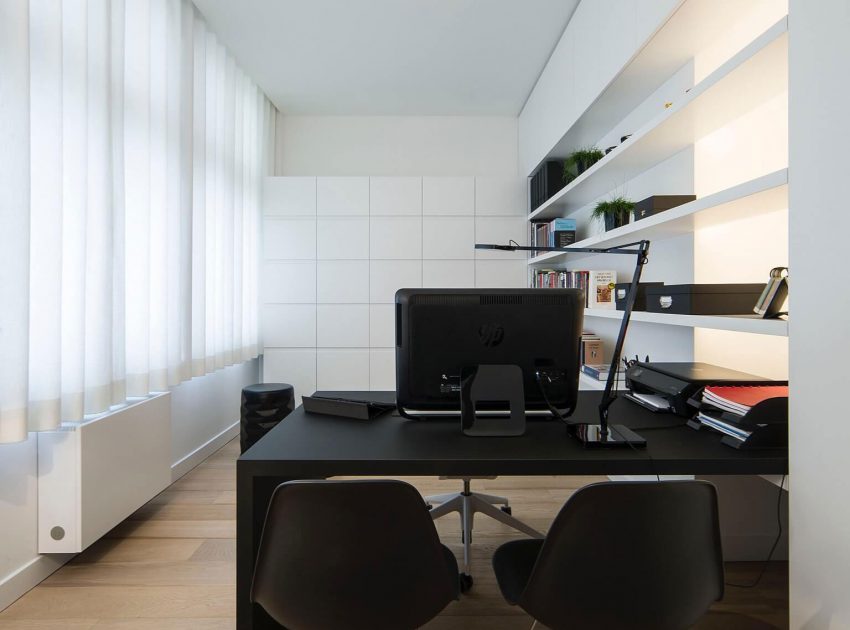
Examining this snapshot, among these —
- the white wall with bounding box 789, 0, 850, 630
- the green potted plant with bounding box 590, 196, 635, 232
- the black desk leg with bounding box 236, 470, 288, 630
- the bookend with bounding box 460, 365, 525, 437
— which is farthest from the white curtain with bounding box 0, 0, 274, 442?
the green potted plant with bounding box 590, 196, 635, 232

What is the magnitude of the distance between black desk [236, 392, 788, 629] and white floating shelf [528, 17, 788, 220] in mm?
1121

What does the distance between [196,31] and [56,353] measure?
2.34 m

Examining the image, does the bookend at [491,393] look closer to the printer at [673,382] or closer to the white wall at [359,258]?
the printer at [673,382]

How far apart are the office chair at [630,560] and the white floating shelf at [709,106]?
4.16 feet

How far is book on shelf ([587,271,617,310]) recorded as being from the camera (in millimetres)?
2994

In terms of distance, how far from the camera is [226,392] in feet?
12.6

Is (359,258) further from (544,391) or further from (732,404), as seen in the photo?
(732,404)

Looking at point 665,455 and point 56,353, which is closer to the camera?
point 665,455

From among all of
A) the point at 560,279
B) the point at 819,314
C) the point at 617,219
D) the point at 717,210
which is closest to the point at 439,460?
the point at 819,314

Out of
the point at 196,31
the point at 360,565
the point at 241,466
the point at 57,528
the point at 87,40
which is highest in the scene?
the point at 196,31

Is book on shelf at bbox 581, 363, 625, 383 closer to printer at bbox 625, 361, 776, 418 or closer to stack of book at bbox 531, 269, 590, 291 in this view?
stack of book at bbox 531, 269, 590, 291

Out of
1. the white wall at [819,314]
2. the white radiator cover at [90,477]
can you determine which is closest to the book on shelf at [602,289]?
the white wall at [819,314]

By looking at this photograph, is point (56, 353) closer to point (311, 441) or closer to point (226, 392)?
point (311, 441)

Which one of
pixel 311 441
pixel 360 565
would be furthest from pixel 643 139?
pixel 360 565
